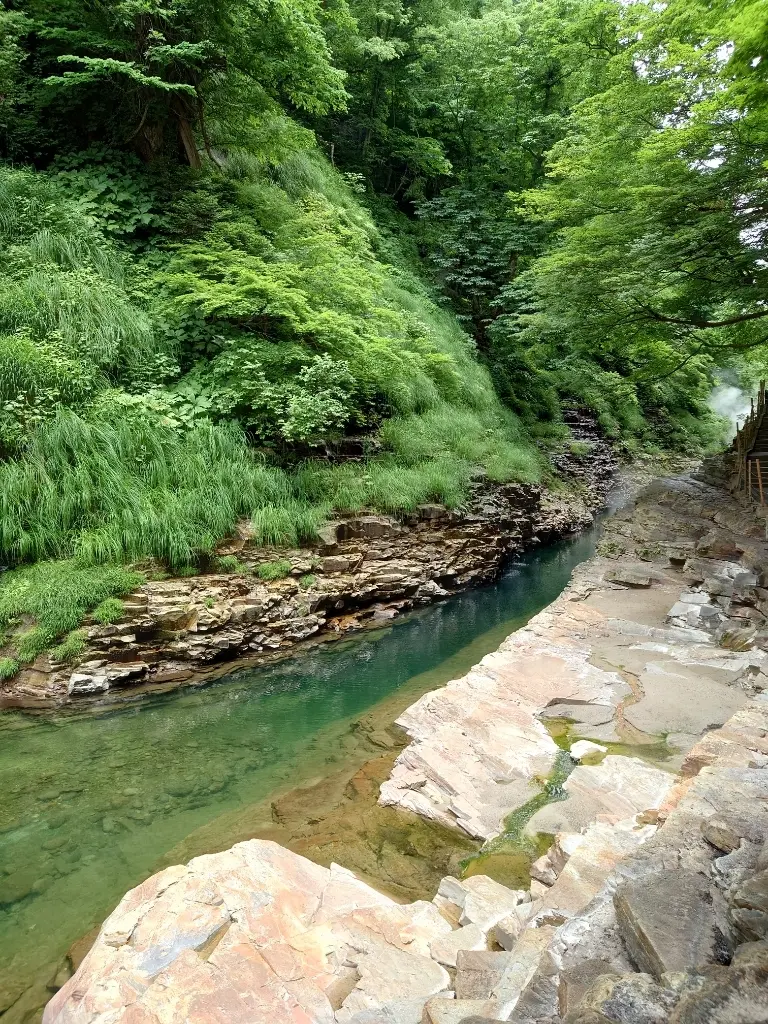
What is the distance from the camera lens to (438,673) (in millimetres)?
7207

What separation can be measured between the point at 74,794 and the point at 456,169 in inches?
893

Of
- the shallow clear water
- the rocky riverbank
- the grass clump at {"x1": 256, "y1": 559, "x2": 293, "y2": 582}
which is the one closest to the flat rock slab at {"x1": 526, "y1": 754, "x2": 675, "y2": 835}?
the shallow clear water

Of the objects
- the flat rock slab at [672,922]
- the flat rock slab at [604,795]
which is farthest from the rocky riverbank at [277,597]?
the flat rock slab at [672,922]

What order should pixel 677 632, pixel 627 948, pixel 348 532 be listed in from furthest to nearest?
pixel 348 532 → pixel 677 632 → pixel 627 948

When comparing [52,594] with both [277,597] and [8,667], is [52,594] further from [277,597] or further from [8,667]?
[277,597]

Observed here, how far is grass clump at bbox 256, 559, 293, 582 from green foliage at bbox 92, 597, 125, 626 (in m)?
1.90

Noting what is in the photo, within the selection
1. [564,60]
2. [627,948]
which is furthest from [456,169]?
[627,948]

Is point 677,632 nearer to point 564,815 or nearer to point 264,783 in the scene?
point 564,815

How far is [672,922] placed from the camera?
1.81m

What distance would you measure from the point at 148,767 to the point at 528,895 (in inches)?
143

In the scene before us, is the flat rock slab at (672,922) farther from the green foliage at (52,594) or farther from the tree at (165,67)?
the tree at (165,67)

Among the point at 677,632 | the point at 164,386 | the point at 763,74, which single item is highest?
the point at 763,74

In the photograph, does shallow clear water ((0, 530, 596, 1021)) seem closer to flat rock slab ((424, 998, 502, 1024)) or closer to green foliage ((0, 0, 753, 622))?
green foliage ((0, 0, 753, 622))

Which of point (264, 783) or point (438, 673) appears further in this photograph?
point (438, 673)
